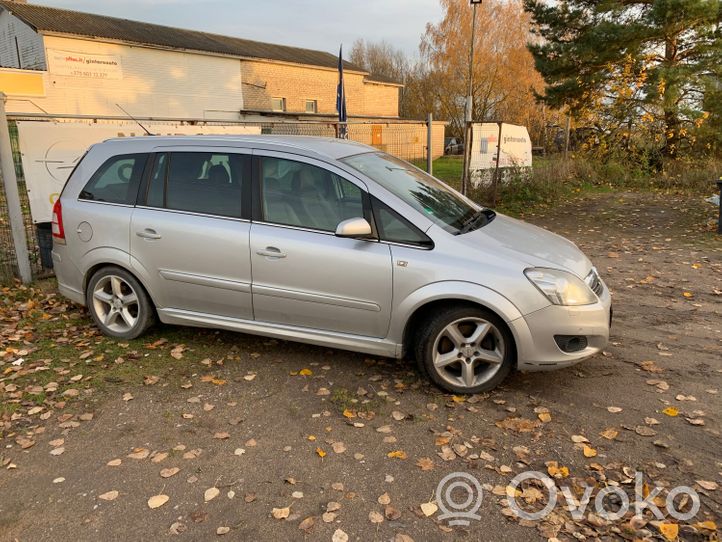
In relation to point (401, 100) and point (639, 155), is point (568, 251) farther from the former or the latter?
point (401, 100)

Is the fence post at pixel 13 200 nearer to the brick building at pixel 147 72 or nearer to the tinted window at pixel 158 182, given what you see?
the tinted window at pixel 158 182

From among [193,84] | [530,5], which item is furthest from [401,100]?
[530,5]

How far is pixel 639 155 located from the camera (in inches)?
658

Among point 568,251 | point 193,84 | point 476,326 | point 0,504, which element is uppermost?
point 193,84

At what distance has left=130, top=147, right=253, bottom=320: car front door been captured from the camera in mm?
4246

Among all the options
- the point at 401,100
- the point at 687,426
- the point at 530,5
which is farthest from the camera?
the point at 401,100

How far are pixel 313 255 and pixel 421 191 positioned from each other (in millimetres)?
1108

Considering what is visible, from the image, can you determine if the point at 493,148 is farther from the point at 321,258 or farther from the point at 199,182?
the point at 321,258

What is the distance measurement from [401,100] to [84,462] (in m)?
46.9

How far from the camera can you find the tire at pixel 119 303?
4711 mm

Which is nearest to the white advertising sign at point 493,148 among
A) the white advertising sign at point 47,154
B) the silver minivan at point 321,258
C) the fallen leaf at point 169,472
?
the silver minivan at point 321,258

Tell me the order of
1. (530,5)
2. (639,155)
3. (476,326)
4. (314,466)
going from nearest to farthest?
(314,466) → (476,326) → (639,155) → (530,5)

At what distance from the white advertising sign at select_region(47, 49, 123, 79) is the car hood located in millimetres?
25641

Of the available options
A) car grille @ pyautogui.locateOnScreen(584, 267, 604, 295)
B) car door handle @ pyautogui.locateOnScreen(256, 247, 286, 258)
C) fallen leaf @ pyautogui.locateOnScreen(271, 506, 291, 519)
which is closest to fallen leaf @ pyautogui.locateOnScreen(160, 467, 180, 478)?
fallen leaf @ pyautogui.locateOnScreen(271, 506, 291, 519)
